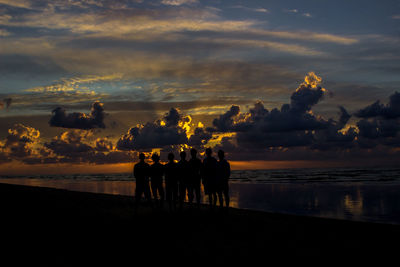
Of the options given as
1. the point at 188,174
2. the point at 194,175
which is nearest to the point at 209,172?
the point at 194,175

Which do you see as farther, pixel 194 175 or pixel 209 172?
pixel 194 175

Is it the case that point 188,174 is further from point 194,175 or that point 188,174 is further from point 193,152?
point 193,152

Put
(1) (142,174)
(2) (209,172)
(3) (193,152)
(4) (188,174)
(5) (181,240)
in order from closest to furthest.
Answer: (5) (181,240)
(3) (193,152)
(2) (209,172)
(4) (188,174)
(1) (142,174)

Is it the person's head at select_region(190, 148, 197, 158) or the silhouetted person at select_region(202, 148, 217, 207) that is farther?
the silhouetted person at select_region(202, 148, 217, 207)

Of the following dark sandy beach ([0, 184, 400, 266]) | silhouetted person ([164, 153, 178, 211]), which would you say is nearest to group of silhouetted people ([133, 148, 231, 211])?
silhouetted person ([164, 153, 178, 211])

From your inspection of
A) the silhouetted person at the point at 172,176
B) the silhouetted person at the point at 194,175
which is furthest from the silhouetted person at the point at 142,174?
the silhouetted person at the point at 194,175

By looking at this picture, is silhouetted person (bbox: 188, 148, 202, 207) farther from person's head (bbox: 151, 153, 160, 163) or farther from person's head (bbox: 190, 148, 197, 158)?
person's head (bbox: 151, 153, 160, 163)

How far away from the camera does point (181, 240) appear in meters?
9.98

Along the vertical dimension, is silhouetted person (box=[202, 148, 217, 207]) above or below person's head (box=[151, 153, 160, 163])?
below

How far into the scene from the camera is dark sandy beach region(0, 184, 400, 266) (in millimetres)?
8125

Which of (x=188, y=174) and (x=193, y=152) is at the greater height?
(x=193, y=152)

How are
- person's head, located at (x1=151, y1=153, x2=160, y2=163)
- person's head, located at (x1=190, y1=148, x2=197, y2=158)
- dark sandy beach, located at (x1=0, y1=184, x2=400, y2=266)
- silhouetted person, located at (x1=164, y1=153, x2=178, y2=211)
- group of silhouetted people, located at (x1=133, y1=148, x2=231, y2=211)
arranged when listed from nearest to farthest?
1. dark sandy beach, located at (x1=0, y1=184, x2=400, y2=266)
2. person's head, located at (x1=190, y1=148, x2=197, y2=158)
3. group of silhouetted people, located at (x1=133, y1=148, x2=231, y2=211)
4. silhouetted person, located at (x1=164, y1=153, x2=178, y2=211)
5. person's head, located at (x1=151, y1=153, x2=160, y2=163)

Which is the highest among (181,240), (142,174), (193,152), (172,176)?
(193,152)

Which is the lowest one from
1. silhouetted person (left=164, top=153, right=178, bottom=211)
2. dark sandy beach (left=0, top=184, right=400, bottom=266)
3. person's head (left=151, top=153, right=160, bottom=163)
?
dark sandy beach (left=0, top=184, right=400, bottom=266)
